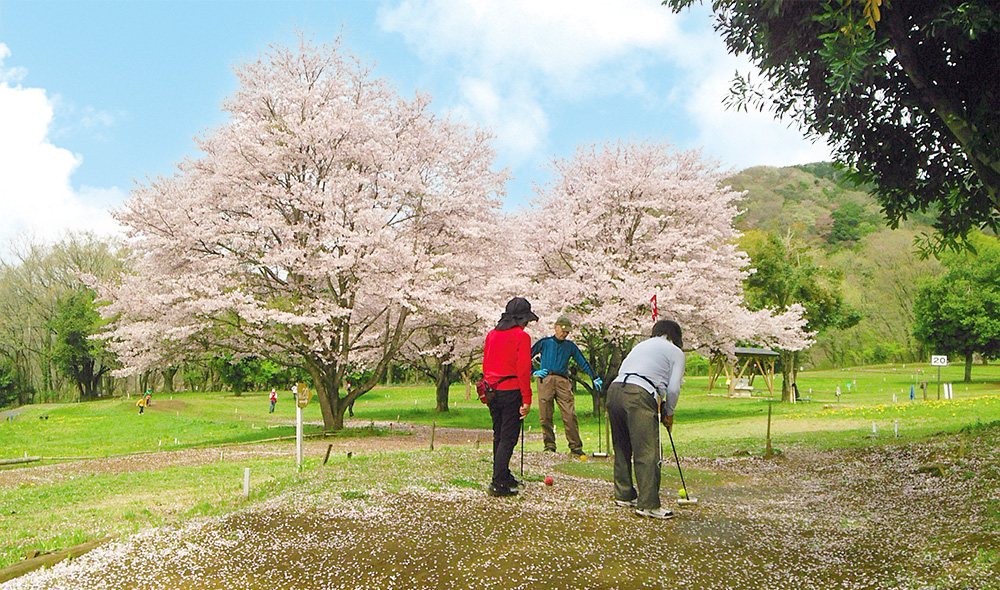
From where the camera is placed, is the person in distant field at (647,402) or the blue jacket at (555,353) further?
the blue jacket at (555,353)

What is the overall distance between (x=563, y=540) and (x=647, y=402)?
1.64m

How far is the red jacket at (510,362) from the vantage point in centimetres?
742

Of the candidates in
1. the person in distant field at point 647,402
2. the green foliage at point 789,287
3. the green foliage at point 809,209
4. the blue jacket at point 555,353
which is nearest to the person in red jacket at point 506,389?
the person in distant field at point 647,402

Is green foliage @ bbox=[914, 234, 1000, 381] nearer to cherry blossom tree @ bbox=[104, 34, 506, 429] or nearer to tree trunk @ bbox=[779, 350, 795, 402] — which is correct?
tree trunk @ bbox=[779, 350, 795, 402]

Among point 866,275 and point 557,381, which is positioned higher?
point 866,275

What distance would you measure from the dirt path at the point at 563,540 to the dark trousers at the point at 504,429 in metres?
0.32

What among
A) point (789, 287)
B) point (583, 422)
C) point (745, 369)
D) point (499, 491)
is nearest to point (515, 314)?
point (499, 491)

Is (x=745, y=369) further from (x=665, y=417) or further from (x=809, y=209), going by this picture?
(x=809, y=209)

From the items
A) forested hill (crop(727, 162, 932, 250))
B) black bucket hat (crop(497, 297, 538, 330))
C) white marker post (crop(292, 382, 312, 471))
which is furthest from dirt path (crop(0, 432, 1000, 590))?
forested hill (crop(727, 162, 932, 250))

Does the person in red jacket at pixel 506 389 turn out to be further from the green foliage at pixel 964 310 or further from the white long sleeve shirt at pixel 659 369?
the green foliage at pixel 964 310

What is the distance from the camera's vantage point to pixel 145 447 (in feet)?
68.6

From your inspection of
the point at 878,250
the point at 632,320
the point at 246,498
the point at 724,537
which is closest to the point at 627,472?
the point at 724,537

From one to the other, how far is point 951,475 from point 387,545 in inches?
284

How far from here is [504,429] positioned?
24.1 ft
